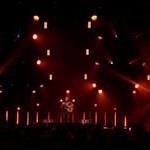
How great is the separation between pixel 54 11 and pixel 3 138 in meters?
11.1

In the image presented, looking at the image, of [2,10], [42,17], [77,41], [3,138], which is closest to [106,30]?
[77,41]

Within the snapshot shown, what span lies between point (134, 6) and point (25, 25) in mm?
6521

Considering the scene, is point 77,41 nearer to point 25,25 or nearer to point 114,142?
point 25,25

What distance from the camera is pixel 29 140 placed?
936 centimetres

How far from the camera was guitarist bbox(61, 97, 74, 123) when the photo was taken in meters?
22.2

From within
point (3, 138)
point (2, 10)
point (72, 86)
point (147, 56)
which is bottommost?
point (3, 138)

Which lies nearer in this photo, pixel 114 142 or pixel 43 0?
pixel 114 142

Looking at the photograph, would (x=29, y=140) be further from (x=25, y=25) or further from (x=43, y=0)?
(x=25, y=25)

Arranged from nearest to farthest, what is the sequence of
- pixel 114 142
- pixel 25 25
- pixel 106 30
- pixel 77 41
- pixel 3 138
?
1. pixel 114 142
2. pixel 3 138
3. pixel 25 25
4. pixel 106 30
5. pixel 77 41

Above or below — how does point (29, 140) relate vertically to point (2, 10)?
below

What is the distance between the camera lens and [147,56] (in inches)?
758

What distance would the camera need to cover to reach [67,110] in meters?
22.4

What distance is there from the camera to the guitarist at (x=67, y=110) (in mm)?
22225

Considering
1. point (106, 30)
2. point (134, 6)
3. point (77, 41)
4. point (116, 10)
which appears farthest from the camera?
point (77, 41)
